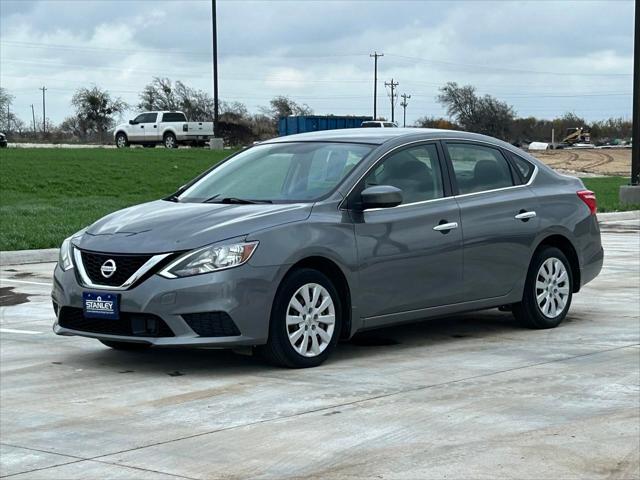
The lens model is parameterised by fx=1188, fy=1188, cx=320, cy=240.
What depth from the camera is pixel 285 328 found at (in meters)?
8.01

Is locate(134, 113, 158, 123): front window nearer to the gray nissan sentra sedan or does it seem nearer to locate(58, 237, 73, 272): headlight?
the gray nissan sentra sedan

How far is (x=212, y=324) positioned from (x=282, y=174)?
1608mm

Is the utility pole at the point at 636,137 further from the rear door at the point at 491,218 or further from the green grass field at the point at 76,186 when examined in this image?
the rear door at the point at 491,218

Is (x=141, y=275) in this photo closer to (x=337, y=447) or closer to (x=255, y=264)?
(x=255, y=264)

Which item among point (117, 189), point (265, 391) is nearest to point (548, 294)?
point (265, 391)

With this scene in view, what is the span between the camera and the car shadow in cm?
823

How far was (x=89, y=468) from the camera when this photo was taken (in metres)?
5.64

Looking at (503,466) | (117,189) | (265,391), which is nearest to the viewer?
(503,466)

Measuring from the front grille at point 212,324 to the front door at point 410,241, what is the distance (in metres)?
1.11

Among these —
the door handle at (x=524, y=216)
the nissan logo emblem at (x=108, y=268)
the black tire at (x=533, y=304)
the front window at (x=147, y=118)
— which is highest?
the front window at (x=147, y=118)

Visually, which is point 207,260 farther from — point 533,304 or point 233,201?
point 533,304

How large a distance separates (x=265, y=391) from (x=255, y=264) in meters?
0.91

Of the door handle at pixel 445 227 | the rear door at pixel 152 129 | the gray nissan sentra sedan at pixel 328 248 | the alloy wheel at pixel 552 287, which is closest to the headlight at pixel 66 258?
the gray nissan sentra sedan at pixel 328 248

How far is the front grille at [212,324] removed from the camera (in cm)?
779
